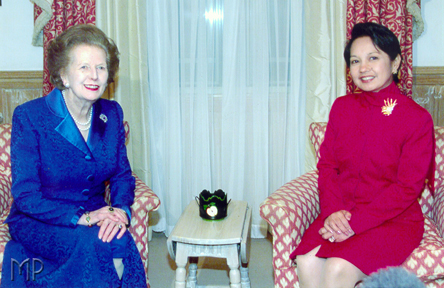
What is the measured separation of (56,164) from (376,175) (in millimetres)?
1390

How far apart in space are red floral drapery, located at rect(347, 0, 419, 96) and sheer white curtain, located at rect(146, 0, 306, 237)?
354mm

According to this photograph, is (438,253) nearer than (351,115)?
Yes

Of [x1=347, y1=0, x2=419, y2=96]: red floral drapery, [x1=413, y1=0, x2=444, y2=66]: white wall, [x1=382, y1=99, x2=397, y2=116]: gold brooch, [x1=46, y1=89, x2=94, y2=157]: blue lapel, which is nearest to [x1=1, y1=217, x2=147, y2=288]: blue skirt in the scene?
[x1=46, y1=89, x2=94, y2=157]: blue lapel

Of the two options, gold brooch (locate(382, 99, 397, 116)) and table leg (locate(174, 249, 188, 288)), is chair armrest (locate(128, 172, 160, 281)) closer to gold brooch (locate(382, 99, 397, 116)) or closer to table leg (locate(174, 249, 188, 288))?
table leg (locate(174, 249, 188, 288))

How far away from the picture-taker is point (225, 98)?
306 cm

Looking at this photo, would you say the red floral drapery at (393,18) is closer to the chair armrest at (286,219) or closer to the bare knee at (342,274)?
the chair armrest at (286,219)

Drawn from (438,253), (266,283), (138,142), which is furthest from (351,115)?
(138,142)

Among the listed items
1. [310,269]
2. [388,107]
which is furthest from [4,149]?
[388,107]

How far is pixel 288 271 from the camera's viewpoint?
1922mm

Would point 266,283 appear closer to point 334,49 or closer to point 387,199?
point 387,199

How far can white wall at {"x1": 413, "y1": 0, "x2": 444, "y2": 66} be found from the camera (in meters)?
2.98

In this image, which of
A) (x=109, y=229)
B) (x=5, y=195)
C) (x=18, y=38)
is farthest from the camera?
(x=18, y=38)

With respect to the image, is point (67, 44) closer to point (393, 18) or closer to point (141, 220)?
point (141, 220)

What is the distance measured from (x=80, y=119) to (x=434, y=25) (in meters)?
2.38
